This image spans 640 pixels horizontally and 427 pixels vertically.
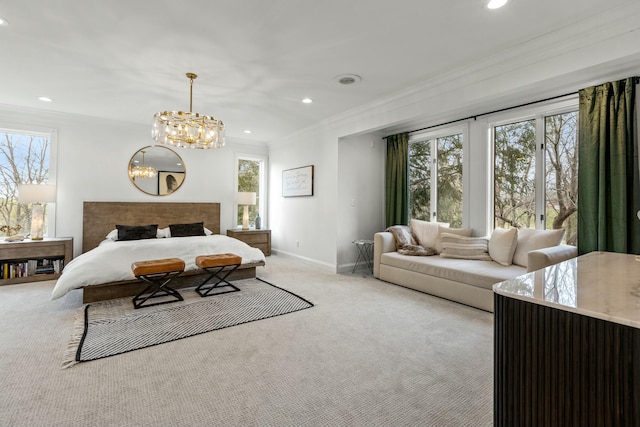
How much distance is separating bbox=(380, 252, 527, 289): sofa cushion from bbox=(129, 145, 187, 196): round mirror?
14.2 ft

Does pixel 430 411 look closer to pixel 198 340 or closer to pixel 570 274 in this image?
pixel 570 274

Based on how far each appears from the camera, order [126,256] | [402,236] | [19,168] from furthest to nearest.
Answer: [19,168] → [402,236] → [126,256]

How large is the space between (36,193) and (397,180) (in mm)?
5497

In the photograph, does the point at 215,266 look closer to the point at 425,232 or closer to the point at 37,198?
the point at 37,198

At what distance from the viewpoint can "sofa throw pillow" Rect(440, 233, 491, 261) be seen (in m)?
4.03

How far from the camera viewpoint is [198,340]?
2.61m

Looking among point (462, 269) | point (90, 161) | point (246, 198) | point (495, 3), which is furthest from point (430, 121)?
point (90, 161)

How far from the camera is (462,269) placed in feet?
11.8

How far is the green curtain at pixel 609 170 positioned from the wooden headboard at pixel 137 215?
19.1ft

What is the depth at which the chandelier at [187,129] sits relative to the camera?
357 centimetres

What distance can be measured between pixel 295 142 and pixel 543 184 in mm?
4197

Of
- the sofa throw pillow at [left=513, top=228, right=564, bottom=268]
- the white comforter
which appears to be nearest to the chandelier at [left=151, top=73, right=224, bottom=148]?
the white comforter

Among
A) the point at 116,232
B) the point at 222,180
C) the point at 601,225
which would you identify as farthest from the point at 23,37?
the point at 601,225

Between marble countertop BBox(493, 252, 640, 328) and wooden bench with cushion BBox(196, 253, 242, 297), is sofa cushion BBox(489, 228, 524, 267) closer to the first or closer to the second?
marble countertop BBox(493, 252, 640, 328)
